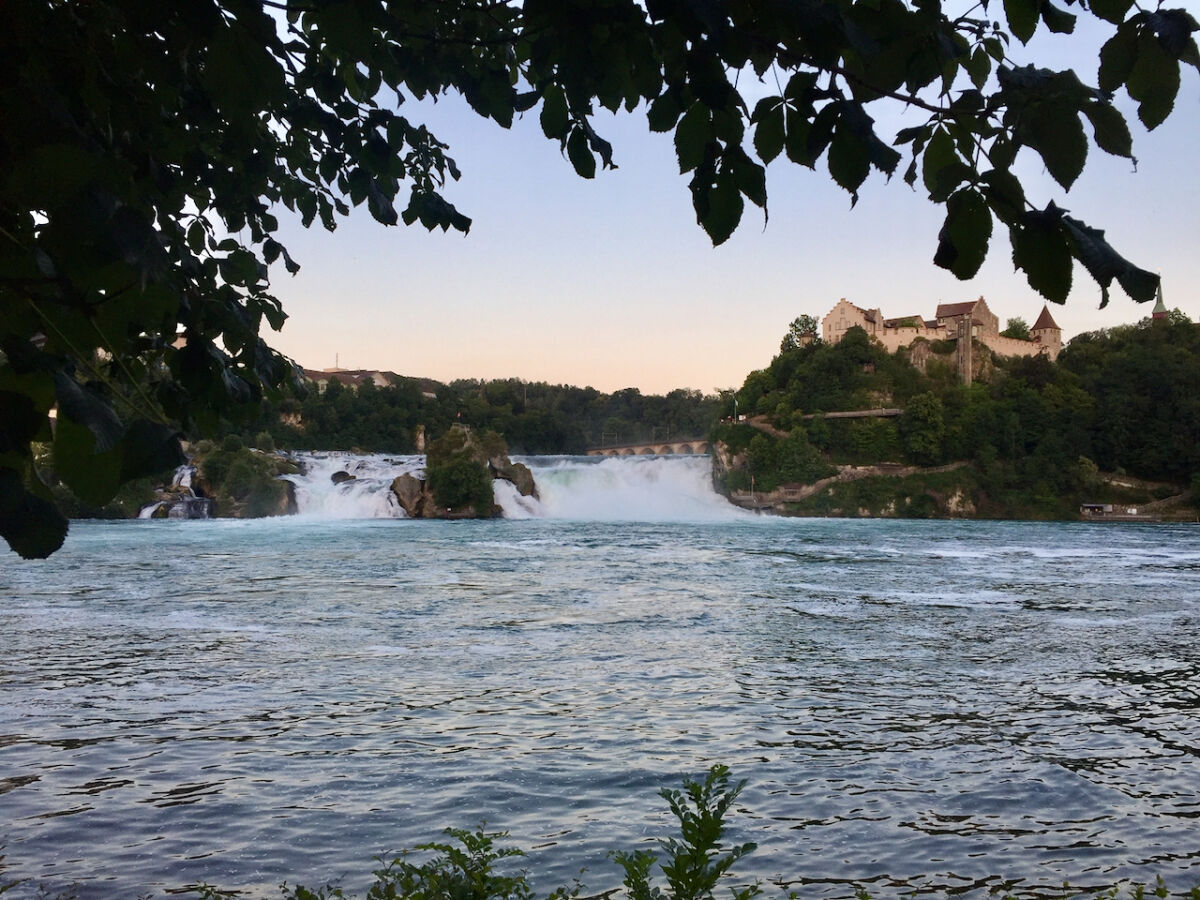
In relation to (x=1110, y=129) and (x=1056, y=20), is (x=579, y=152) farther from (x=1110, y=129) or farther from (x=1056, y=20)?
(x=1110, y=129)

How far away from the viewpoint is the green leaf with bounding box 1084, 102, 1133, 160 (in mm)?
1548

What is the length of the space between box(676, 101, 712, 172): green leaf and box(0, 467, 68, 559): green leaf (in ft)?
4.18

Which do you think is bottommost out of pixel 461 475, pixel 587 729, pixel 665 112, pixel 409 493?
pixel 587 729

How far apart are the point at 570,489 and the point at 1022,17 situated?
53.1 meters

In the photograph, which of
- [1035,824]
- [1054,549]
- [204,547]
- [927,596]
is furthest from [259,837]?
[1054,549]

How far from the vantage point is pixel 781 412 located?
272ft

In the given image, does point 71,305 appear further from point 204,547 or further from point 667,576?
point 204,547

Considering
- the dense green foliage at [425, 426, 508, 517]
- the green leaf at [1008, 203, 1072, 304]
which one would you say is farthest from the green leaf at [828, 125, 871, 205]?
the dense green foliage at [425, 426, 508, 517]

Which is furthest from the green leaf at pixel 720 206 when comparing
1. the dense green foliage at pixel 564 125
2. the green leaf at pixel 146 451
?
the green leaf at pixel 146 451

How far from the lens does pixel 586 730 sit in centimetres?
733

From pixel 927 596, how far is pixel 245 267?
15.6m

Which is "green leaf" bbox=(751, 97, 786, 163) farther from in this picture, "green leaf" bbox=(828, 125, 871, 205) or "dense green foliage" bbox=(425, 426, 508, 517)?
"dense green foliage" bbox=(425, 426, 508, 517)

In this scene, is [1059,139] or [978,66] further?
[978,66]

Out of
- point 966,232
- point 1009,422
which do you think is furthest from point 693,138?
point 1009,422
